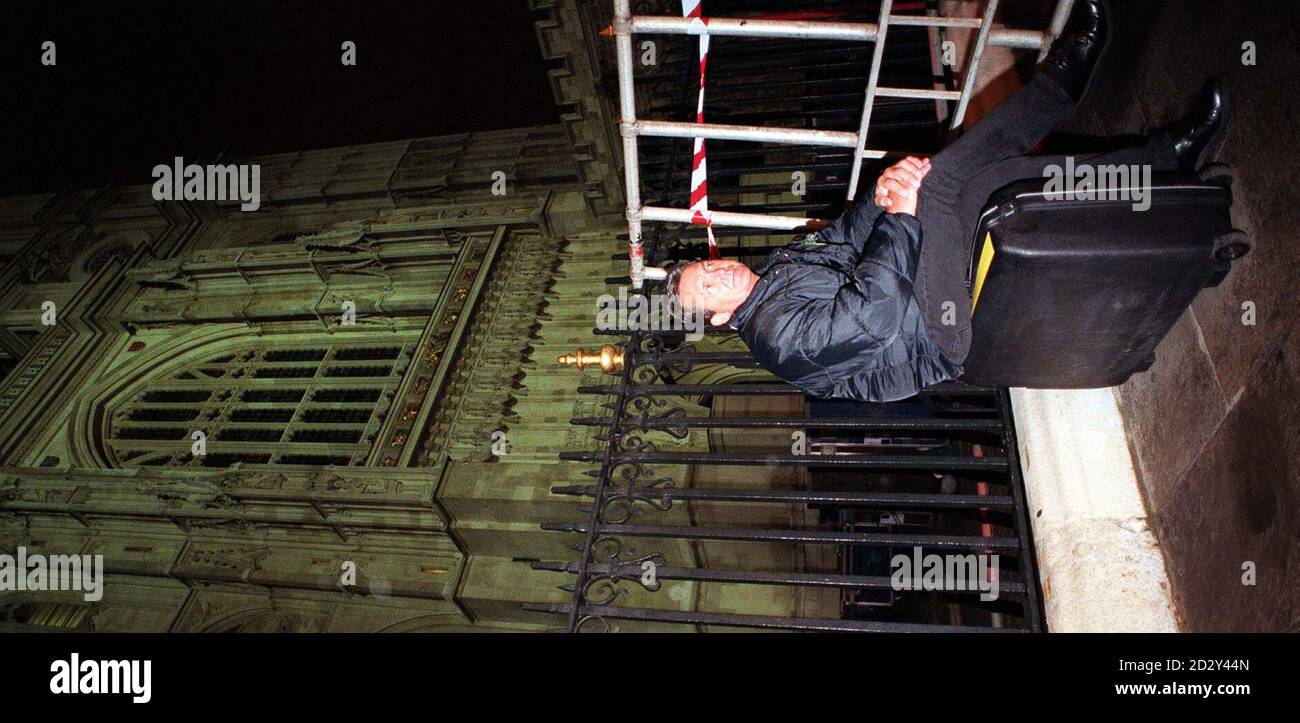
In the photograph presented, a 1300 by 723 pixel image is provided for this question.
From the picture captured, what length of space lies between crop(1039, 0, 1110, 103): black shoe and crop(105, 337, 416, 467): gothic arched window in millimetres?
13405

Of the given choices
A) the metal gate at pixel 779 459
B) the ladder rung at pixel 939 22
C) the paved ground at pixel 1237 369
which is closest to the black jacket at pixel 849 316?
the metal gate at pixel 779 459

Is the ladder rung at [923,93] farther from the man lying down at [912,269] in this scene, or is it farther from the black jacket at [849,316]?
the black jacket at [849,316]

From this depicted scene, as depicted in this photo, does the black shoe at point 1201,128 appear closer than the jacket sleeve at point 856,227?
Yes

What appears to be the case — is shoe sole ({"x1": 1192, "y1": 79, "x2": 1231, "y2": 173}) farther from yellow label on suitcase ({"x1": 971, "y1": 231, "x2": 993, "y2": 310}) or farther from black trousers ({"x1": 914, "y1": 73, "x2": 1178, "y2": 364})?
yellow label on suitcase ({"x1": 971, "y1": 231, "x2": 993, "y2": 310})

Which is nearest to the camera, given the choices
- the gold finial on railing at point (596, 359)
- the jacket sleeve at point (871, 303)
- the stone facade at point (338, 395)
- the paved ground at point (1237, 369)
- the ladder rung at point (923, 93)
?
the paved ground at point (1237, 369)

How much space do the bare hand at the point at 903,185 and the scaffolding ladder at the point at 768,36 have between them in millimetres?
669

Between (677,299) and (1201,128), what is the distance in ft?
8.16

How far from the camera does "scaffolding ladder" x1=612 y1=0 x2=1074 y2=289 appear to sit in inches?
134

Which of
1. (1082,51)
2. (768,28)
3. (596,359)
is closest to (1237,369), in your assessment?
(1082,51)

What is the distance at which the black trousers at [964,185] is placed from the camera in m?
2.96

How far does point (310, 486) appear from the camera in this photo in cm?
1241

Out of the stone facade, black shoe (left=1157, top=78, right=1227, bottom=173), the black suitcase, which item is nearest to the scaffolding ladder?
black shoe (left=1157, top=78, right=1227, bottom=173)

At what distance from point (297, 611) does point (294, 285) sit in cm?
880
